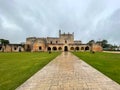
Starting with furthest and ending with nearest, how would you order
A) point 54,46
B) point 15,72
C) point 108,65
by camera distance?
point 54,46 < point 108,65 < point 15,72

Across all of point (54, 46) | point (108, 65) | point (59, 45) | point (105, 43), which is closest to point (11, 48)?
point (54, 46)

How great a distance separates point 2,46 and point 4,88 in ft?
235

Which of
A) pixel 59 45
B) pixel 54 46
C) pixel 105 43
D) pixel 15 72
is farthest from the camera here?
pixel 105 43

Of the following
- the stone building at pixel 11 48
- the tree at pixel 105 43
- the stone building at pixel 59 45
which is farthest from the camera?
the tree at pixel 105 43

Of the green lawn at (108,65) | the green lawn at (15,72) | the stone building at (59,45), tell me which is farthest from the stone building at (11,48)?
the green lawn at (15,72)

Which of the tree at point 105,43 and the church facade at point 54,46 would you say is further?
the tree at point 105,43

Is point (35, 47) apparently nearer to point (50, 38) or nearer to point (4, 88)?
point (50, 38)

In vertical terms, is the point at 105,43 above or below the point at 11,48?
above

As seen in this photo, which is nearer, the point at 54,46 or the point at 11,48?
the point at 11,48

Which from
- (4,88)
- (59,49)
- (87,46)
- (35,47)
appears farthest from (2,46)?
(4,88)

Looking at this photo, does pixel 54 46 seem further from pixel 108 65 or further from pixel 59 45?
pixel 108 65

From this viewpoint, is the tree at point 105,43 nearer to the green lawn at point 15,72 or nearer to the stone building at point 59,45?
the stone building at point 59,45

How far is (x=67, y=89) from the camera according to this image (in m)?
6.03

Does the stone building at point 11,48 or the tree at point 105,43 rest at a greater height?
the tree at point 105,43
